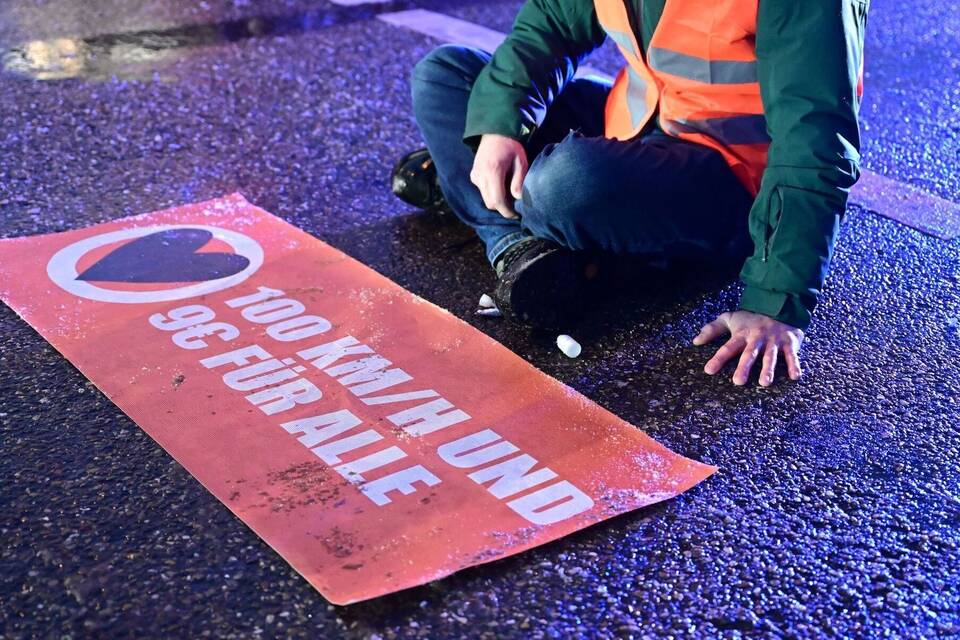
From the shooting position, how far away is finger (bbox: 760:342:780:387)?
130 cm

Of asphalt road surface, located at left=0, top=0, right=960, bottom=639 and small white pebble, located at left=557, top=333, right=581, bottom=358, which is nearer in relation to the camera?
asphalt road surface, located at left=0, top=0, right=960, bottom=639

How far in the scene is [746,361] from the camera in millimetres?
1315

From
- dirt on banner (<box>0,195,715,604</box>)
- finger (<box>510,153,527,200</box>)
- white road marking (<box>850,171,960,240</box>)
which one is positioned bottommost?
dirt on banner (<box>0,195,715,604</box>)

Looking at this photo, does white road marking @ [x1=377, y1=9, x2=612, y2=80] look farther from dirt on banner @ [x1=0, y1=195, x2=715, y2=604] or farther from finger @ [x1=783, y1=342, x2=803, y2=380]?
finger @ [x1=783, y1=342, x2=803, y2=380]

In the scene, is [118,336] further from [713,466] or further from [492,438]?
[713,466]

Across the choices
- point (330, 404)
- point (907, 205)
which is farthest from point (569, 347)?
point (907, 205)

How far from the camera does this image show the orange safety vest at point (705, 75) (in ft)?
4.51

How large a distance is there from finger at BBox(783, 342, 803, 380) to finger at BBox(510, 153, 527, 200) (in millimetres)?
391

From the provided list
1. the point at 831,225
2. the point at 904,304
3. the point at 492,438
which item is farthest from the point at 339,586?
the point at 904,304

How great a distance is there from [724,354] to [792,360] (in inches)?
3.1

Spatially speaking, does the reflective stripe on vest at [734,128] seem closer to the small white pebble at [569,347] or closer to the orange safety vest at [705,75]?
the orange safety vest at [705,75]

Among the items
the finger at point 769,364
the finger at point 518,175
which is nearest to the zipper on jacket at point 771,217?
the finger at point 769,364

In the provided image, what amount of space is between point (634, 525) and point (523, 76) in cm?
72

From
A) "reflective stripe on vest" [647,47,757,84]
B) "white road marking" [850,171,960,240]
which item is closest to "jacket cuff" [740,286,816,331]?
"reflective stripe on vest" [647,47,757,84]
